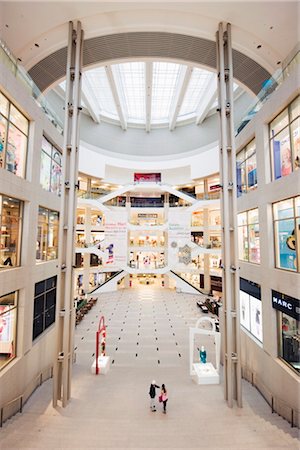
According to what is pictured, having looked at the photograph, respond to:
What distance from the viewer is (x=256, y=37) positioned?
9.14m

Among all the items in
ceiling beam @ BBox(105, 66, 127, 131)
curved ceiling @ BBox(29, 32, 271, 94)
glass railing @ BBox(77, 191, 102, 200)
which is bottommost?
glass railing @ BBox(77, 191, 102, 200)

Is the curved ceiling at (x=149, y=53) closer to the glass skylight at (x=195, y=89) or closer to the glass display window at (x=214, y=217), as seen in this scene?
the glass skylight at (x=195, y=89)

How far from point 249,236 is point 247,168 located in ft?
10.1

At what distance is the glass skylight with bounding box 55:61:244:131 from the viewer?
17875mm

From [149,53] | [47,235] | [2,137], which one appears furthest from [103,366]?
[149,53]

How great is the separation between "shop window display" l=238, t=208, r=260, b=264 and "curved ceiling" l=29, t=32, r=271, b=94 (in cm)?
668

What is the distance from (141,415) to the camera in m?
6.96

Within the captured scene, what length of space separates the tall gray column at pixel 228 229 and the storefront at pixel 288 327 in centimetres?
139

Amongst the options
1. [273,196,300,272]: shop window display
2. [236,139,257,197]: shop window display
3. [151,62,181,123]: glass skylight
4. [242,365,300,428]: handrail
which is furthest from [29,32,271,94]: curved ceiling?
[242,365,300,428]: handrail

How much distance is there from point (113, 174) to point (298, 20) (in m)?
21.3

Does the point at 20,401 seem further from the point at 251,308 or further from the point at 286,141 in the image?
the point at 286,141

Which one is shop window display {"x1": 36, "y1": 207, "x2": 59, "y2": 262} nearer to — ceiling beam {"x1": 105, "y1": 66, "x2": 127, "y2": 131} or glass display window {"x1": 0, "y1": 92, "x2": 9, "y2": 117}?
glass display window {"x1": 0, "y1": 92, "x2": 9, "y2": 117}

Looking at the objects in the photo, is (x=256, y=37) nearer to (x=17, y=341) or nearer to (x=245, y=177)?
(x=245, y=177)

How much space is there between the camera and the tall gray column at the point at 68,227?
24.4ft
